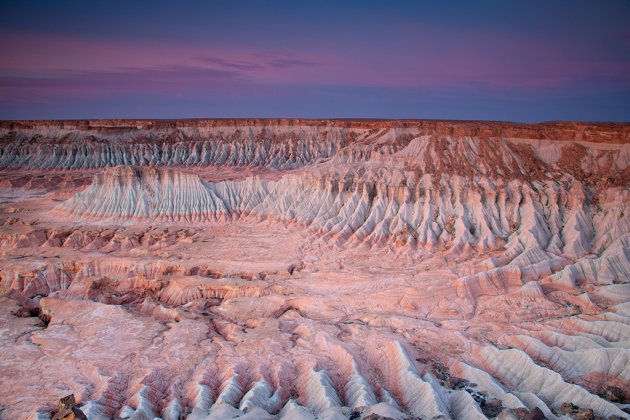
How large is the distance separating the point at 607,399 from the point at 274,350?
11.4 m

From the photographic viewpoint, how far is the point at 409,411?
49.8 feet

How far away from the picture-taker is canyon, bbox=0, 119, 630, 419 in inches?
632

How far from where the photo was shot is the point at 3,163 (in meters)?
66.8

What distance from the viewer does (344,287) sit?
2470 centimetres

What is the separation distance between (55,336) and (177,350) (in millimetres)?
5584

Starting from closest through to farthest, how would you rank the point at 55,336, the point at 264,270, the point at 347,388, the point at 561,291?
the point at 347,388 → the point at 55,336 → the point at 561,291 → the point at 264,270

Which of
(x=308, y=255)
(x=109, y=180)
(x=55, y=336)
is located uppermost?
(x=109, y=180)

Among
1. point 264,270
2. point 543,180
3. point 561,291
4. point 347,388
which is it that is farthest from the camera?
point 543,180

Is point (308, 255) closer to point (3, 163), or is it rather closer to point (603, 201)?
point (603, 201)

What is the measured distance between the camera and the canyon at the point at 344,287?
52.6 feet

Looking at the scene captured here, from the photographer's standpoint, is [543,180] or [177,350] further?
[543,180]

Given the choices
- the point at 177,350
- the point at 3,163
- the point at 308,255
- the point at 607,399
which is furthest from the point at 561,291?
the point at 3,163

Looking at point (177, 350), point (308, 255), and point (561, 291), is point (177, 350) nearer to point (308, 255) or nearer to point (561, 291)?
point (308, 255)

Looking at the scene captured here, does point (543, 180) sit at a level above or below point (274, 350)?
above
